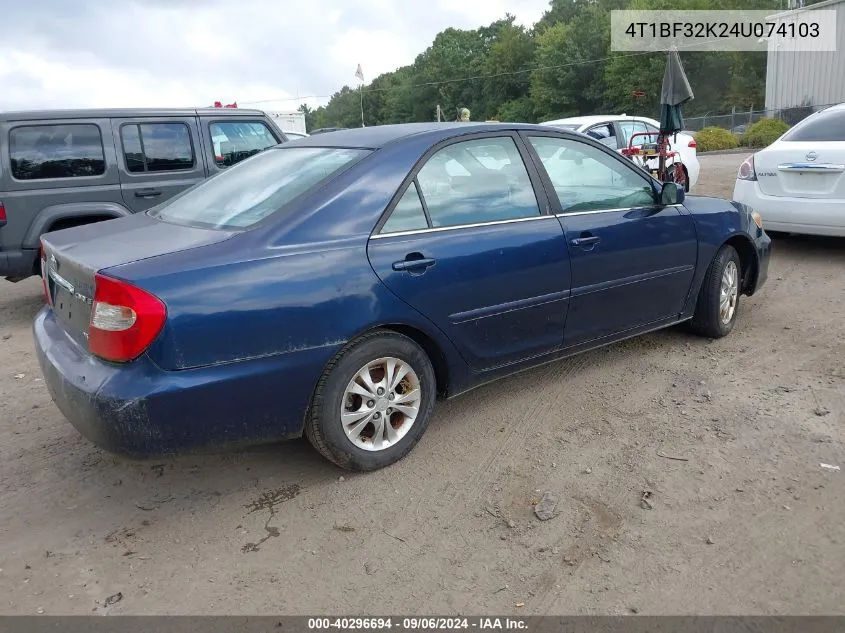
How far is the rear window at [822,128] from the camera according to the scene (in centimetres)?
723

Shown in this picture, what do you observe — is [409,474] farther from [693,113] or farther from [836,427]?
[693,113]

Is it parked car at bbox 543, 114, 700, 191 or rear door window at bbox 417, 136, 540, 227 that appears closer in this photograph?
rear door window at bbox 417, 136, 540, 227

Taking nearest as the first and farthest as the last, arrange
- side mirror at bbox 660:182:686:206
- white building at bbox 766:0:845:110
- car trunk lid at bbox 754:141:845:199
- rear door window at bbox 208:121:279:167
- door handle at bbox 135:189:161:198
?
side mirror at bbox 660:182:686:206 < door handle at bbox 135:189:161:198 < car trunk lid at bbox 754:141:845:199 < rear door window at bbox 208:121:279:167 < white building at bbox 766:0:845:110

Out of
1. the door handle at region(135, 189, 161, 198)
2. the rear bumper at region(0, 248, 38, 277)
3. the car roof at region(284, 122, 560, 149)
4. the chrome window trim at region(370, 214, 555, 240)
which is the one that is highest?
the car roof at region(284, 122, 560, 149)

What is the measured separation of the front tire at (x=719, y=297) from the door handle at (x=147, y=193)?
4.96 metres

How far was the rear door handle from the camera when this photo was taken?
3260mm

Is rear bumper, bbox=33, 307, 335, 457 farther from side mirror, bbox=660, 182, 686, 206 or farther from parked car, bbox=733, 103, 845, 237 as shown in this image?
parked car, bbox=733, 103, 845, 237

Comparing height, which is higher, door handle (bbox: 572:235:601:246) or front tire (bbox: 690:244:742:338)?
door handle (bbox: 572:235:601:246)

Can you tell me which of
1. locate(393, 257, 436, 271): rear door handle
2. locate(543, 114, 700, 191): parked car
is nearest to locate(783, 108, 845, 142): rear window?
locate(543, 114, 700, 191): parked car

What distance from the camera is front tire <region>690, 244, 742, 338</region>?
4859mm

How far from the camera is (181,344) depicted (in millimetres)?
2709

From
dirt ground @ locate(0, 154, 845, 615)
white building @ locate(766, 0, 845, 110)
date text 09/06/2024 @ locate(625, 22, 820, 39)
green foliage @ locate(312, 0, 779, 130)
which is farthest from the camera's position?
green foliage @ locate(312, 0, 779, 130)

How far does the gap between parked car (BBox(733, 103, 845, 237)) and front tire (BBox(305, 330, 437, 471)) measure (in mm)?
5369

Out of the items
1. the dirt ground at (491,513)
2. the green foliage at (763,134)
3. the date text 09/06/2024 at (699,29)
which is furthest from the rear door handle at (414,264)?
the date text 09/06/2024 at (699,29)
